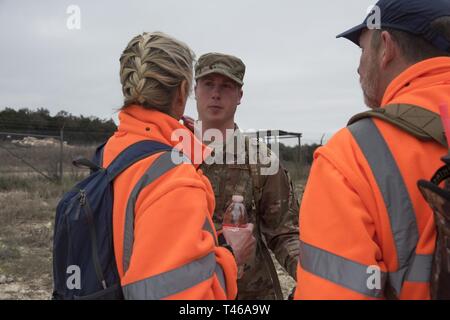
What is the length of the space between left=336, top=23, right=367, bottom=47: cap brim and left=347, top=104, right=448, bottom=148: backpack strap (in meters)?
0.44

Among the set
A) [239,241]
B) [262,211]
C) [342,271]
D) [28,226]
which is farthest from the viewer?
[28,226]

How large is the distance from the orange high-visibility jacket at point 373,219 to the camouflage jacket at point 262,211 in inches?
52.9

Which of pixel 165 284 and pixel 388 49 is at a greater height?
pixel 388 49

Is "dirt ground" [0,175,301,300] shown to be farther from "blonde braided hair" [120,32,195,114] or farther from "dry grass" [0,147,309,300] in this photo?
"blonde braided hair" [120,32,195,114]

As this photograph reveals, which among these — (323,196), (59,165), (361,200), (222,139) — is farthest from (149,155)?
(59,165)

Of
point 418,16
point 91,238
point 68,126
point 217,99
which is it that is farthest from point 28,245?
point 68,126

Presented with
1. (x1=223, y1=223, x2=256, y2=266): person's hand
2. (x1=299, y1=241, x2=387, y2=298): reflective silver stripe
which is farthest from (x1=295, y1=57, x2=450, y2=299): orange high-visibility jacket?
(x1=223, y1=223, x2=256, y2=266): person's hand

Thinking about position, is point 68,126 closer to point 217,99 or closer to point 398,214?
point 217,99

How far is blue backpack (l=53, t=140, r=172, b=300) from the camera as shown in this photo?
150 centimetres

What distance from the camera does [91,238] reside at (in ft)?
4.94

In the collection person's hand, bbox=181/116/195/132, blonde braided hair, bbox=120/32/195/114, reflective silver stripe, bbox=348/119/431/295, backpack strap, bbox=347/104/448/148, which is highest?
blonde braided hair, bbox=120/32/195/114

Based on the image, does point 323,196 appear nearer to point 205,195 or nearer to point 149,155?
point 205,195

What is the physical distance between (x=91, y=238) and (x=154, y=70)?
653mm

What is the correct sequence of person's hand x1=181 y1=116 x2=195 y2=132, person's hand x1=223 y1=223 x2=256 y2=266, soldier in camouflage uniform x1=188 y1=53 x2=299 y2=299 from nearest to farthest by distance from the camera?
person's hand x1=223 y1=223 x2=256 y2=266 → soldier in camouflage uniform x1=188 y1=53 x2=299 y2=299 → person's hand x1=181 y1=116 x2=195 y2=132
